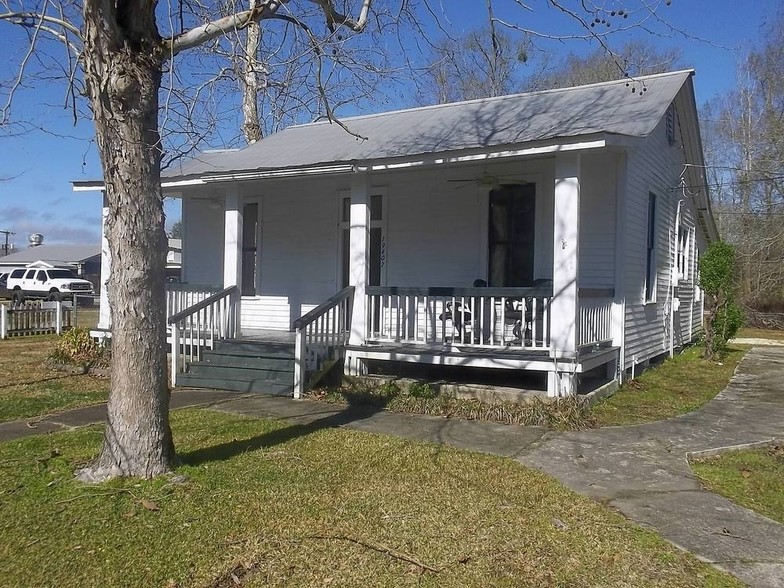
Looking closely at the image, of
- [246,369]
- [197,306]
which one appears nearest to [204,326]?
[197,306]

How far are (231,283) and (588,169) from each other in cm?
602

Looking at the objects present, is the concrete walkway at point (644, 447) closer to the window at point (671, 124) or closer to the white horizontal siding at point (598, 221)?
the white horizontal siding at point (598, 221)

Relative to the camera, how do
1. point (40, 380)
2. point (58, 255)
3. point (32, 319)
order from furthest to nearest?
1. point (58, 255)
2. point (32, 319)
3. point (40, 380)

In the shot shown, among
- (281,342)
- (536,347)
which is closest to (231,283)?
(281,342)

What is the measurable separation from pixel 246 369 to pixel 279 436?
3230 mm

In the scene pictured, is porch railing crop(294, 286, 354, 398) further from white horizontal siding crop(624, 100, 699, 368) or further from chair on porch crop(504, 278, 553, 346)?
white horizontal siding crop(624, 100, 699, 368)

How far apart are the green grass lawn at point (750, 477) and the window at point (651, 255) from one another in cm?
527

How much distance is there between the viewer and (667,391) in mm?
10336

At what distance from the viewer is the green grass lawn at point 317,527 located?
369 cm

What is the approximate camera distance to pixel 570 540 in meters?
4.19

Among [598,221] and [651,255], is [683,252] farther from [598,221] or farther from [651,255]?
[598,221]

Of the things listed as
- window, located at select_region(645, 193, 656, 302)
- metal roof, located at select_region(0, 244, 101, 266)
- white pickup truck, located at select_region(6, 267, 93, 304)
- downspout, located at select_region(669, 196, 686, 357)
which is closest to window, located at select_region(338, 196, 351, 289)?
window, located at select_region(645, 193, 656, 302)

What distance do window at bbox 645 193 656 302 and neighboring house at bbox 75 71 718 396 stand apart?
0.17 feet

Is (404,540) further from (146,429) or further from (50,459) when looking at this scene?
(50,459)
